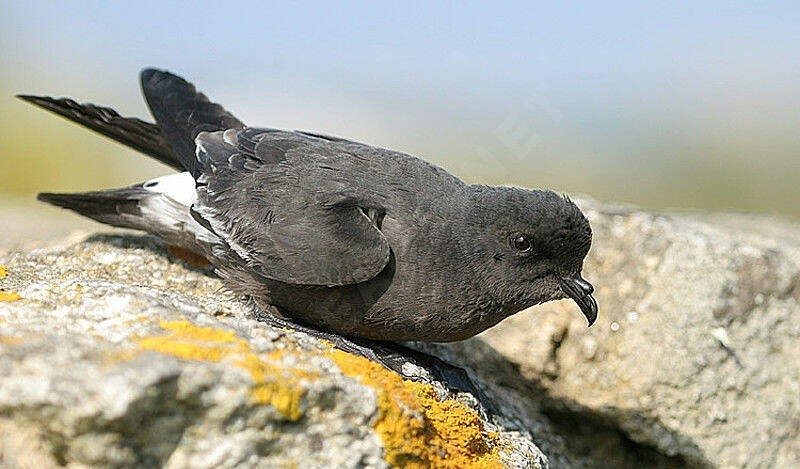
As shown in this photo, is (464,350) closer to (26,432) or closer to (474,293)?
(474,293)

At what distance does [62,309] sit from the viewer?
11.1ft

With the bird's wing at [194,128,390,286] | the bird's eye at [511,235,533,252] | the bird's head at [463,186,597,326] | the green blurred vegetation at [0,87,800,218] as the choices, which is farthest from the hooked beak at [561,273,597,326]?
the green blurred vegetation at [0,87,800,218]

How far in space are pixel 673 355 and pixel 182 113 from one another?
3672 millimetres

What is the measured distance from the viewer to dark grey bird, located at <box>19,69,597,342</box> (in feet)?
13.9

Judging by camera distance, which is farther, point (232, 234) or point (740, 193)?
point (740, 193)

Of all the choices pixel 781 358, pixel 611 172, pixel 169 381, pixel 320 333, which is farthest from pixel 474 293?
pixel 611 172

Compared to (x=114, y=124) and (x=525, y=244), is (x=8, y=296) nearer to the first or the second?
(x=114, y=124)

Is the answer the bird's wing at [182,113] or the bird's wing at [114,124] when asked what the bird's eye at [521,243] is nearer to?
the bird's wing at [182,113]

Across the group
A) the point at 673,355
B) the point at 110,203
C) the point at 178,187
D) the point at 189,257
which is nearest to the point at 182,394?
the point at 178,187

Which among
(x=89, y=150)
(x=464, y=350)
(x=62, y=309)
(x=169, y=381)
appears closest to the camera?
(x=169, y=381)

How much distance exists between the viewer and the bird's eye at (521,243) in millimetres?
4270

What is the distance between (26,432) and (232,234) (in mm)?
1885

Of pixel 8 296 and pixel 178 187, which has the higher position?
pixel 178 187

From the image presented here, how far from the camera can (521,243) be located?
4281mm
